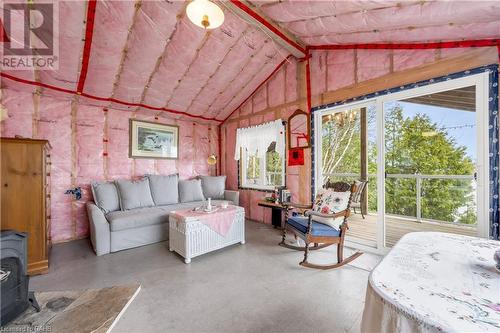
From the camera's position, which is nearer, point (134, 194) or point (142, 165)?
point (134, 194)

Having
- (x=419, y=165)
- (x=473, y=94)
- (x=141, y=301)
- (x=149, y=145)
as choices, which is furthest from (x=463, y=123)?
(x=149, y=145)

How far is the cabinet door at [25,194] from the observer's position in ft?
7.20

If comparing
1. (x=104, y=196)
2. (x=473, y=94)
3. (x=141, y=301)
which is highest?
(x=473, y=94)

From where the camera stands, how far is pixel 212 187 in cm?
462

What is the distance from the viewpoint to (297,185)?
12.3 ft

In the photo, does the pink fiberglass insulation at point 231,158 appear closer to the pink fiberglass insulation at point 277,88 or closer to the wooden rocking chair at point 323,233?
the pink fiberglass insulation at point 277,88

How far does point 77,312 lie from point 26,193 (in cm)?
171

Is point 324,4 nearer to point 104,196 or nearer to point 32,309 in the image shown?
point 32,309

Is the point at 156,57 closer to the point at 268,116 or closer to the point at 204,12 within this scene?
the point at 204,12

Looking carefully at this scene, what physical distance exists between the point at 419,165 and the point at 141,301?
13.5 ft

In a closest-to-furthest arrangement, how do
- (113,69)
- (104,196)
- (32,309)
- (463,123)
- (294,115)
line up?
(32,309)
(463,123)
(113,69)
(104,196)
(294,115)

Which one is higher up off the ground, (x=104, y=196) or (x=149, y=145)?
(x=149, y=145)

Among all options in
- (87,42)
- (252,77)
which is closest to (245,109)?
(252,77)

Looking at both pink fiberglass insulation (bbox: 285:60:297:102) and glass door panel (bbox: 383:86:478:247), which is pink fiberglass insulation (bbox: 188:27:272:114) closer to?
pink fiberglass insulation (bbox: 285:60:297:102)
